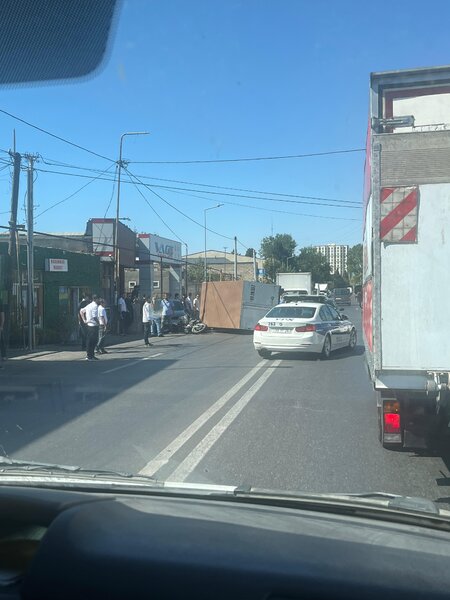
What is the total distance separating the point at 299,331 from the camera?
15930 mm

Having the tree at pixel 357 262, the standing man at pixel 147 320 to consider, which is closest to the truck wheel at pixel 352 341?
the standing man at pixel 147 320

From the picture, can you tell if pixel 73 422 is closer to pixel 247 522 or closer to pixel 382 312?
pixel 382 312

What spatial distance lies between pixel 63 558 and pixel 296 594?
72 cm

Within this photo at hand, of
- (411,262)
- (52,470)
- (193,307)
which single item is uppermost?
(411,262)

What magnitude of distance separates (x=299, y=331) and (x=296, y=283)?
2711 cm

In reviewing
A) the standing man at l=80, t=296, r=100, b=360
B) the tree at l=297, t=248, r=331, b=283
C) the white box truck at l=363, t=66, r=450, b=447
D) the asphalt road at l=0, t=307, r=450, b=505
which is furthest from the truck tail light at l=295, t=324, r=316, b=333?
the tree at l=297, t=248, r=331, b=283

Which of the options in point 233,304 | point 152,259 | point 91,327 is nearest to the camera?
point 91,327

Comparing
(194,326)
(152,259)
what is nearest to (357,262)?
(152,259)

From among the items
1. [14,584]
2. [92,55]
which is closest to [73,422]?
[92,55]

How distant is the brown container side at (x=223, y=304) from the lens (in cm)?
2805

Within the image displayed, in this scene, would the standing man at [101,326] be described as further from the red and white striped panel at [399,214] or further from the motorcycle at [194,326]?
the red and white striped panel at [399,214]

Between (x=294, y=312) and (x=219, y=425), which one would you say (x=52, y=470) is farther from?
(x=294, y=312)

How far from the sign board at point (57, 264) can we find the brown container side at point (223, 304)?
22.7ft

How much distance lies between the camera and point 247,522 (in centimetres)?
256
